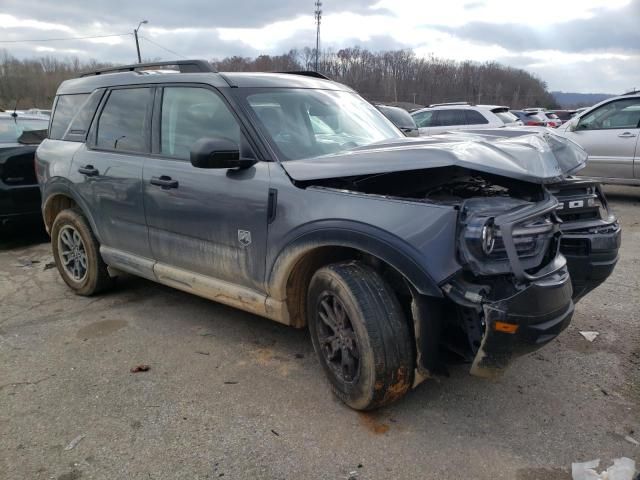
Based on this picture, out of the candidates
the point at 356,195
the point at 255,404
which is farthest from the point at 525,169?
the point at 255,404

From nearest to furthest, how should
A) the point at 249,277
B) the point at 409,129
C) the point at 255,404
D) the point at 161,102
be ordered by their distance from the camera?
the point at 255,404 < the point at 249,277 < the point at 161,102 < the point at 409,129

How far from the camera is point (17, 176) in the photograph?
6.49 metres

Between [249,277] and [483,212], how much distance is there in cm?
156

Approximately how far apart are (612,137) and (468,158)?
763cm

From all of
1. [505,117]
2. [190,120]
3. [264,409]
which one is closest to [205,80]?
[190,120]

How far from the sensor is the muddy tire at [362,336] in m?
2.68

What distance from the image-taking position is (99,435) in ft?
9.25

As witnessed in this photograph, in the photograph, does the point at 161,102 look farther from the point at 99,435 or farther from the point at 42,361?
the point at 99,435

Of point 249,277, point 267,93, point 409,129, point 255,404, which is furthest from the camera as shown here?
point 409,129

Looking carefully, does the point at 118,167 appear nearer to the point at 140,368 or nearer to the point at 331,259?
the point at 140,368

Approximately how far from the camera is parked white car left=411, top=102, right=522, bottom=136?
12273 millimetres

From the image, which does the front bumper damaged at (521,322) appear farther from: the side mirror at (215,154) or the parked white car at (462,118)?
the parked white car at (462,118)

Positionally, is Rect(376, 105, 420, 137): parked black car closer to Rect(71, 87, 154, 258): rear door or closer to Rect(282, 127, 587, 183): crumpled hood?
Rect(282, 127, 587, 183): crumpled hood

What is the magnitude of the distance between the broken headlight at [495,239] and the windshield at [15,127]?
21.1 ft
